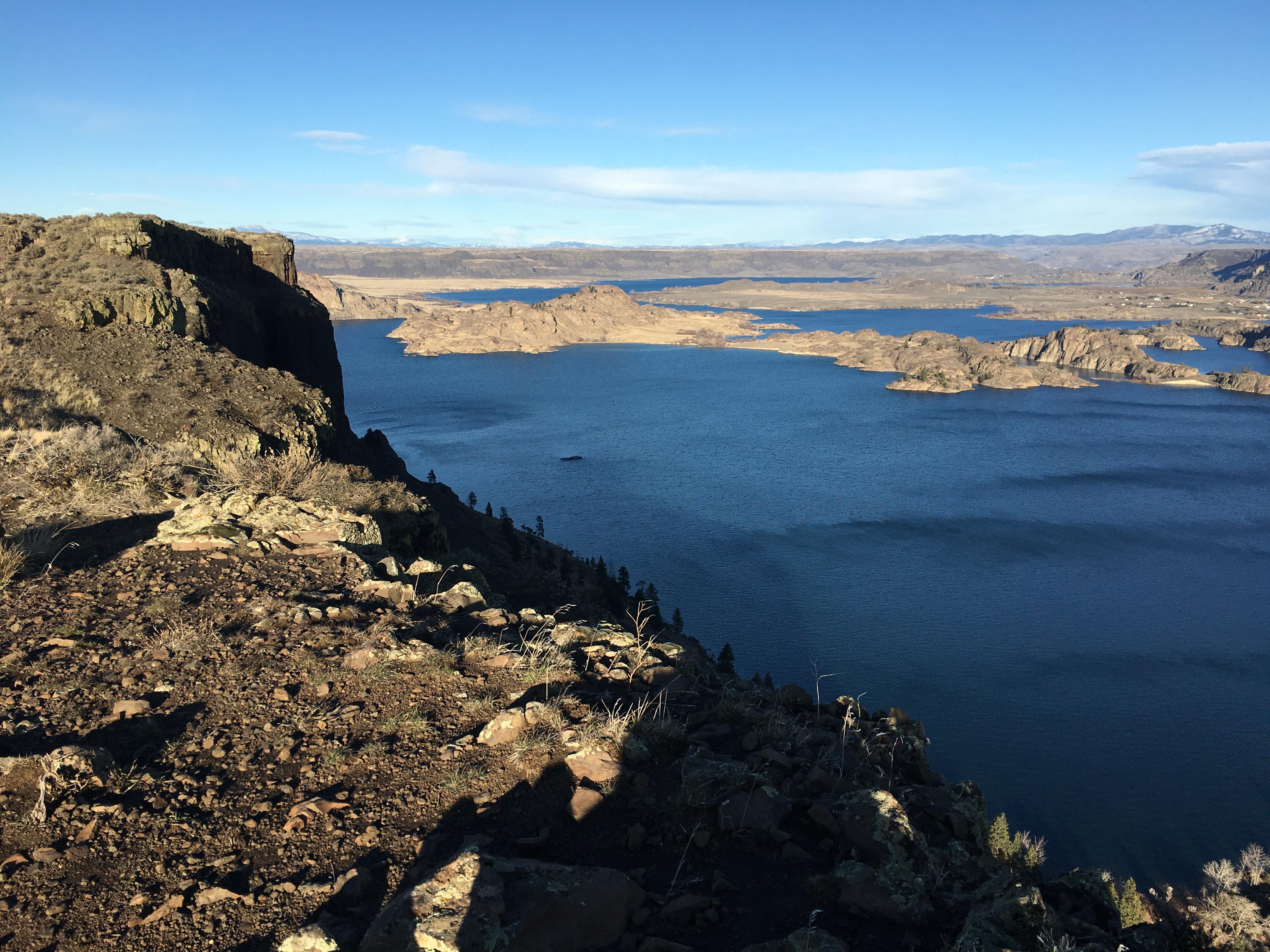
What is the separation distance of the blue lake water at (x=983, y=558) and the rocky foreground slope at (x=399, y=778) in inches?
799

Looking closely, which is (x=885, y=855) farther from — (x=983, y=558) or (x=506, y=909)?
(x=983, y=558)

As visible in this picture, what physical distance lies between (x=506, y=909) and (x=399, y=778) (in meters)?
1.82

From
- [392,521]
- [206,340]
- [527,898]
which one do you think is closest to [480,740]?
[527,898]

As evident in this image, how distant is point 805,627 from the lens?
37.8 m

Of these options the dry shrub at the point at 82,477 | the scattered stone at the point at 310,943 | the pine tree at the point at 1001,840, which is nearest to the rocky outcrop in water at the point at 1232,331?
the pine tree at the point at 1001,840

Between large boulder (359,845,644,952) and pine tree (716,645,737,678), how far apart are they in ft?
69.8

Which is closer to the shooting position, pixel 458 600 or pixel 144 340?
pixel 458 600

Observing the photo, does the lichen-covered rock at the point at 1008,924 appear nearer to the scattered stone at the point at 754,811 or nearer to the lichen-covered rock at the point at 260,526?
the scattered stone at the point at 754,811

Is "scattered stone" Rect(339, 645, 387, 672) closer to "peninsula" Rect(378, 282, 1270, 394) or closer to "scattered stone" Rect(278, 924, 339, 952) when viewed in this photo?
"scattered stone" Rect(278, 924, 339, 952)

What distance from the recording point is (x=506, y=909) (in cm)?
465

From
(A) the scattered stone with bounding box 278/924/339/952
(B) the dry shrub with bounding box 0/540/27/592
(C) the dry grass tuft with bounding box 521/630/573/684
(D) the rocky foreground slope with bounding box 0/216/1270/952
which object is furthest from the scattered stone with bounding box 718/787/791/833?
(B) the dry shrub with bounding box 0/540/27/592

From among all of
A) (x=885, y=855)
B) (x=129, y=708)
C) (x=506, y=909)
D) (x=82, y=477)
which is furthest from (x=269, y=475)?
(x=885, y=855)

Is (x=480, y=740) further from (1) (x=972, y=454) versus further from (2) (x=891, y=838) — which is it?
(1) (x=972, y=454)

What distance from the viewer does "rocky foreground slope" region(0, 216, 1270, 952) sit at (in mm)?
4750
